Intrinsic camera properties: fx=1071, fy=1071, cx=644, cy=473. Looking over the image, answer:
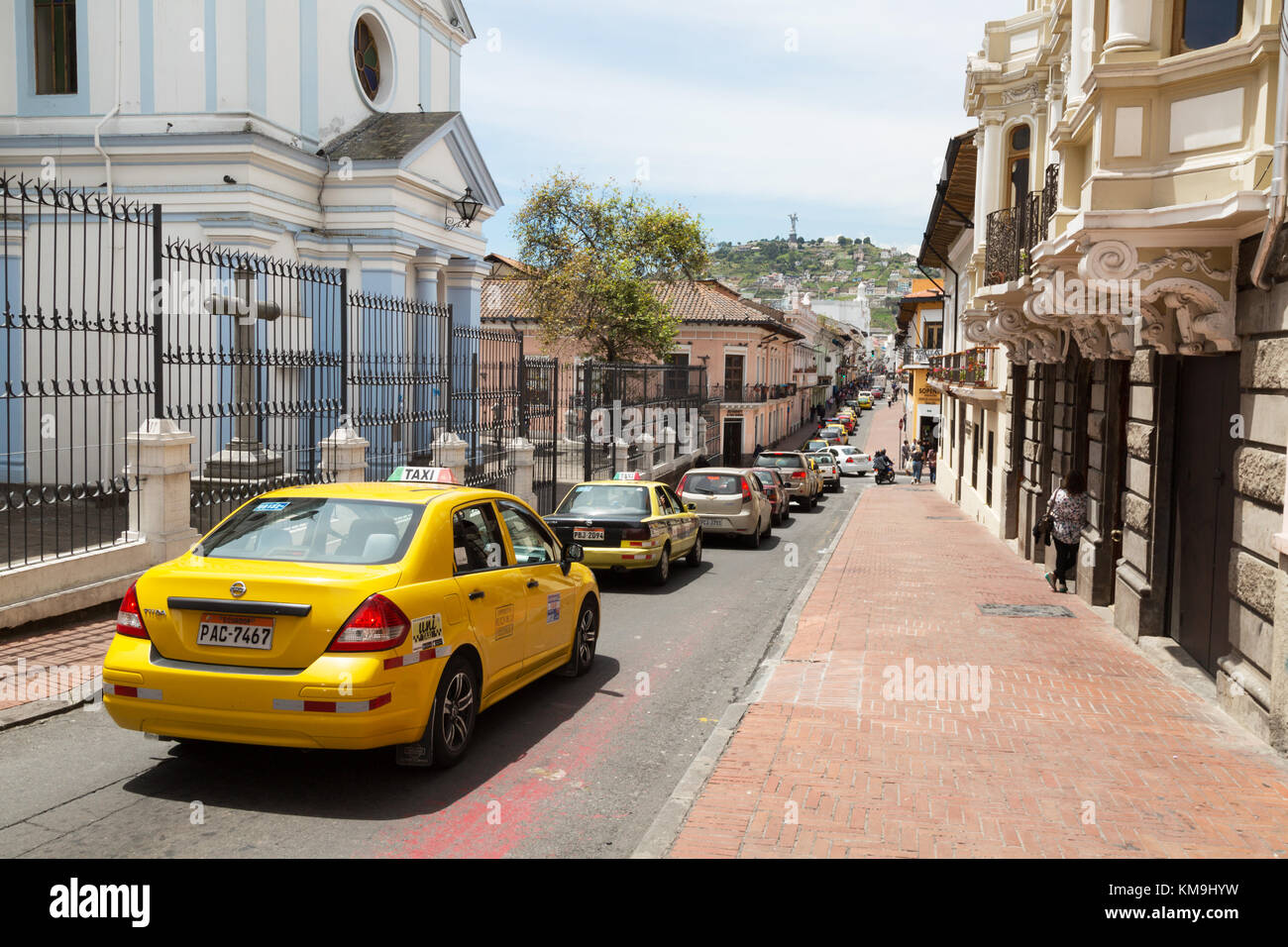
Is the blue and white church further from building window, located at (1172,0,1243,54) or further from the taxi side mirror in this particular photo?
building window, located at (1172,0,1243,54)

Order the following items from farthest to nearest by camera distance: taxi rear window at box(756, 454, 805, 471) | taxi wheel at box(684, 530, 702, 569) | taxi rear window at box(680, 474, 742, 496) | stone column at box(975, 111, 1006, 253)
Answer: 1. taxi rear window at box(756, 454, 805, 471)
2. stone column at box(975, 111, 1006, 253)
3. taxi rear window at box(680, 474, 742, 496)
4. taxi wheel at box(684, 530, 702, 569)

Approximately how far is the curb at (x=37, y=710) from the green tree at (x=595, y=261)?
1180 inches

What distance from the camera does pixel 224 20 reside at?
20234 mm

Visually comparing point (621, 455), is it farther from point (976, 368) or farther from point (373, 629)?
point (373, 629)

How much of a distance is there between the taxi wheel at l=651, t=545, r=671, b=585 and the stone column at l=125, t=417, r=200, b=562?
19.4 feet

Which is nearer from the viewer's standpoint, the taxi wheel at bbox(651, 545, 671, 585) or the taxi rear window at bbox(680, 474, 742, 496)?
the taxi wheel at bbox(651, 545, 671, 585)

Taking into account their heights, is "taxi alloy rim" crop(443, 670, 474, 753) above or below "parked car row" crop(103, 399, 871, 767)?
below

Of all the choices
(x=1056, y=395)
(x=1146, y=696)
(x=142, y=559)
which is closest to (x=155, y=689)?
(x=142, y=559)

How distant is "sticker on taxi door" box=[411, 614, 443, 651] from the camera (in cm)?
565

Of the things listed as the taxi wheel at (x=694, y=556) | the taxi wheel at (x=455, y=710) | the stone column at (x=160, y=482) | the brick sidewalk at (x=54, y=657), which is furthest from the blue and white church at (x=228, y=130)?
the taxi wheel at (x=455, y=710)

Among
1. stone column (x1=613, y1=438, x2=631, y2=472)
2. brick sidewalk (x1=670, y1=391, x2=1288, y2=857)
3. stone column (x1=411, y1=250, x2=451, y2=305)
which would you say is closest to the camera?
brick sidewalk (x1=670, y1=391, x2=1288, y2=857)

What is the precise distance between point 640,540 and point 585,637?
4886 millimetres

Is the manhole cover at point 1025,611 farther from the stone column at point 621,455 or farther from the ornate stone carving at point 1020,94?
the stone column at point 621,455

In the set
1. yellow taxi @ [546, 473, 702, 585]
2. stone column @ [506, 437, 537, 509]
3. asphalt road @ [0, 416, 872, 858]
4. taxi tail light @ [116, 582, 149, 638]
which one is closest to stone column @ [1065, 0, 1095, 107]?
yellow taxi @ [546, 473, 702, 585]
